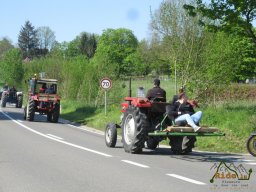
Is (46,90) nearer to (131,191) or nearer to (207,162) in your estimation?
(207,162)

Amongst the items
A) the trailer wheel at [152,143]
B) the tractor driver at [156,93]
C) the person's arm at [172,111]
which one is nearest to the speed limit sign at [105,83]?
the trailer wheel at [152,143]

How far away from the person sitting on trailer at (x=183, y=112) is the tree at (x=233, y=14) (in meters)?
7.78

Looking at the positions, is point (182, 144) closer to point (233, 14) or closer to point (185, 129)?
point (185, 129)

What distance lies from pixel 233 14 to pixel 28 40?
5225 inches

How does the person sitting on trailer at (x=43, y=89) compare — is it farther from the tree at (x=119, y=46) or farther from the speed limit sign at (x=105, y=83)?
the tree at (x=119, y=46)

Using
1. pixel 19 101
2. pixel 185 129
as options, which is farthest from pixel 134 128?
pixel 19 101

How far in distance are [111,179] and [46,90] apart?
2015 centimetres

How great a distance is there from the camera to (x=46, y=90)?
93.6ft

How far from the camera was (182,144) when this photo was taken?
13195mm

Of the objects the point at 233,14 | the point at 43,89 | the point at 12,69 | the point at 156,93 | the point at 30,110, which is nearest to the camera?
the point at 156,93

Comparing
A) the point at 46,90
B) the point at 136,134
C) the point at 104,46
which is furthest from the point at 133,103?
the point at 104,46

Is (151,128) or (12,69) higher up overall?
(12,69)

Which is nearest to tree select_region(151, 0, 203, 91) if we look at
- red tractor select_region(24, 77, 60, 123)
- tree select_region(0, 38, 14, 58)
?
red tractor select_region(24, 77, 60, 123)

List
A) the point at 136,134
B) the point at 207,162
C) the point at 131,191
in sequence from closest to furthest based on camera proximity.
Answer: the point at 131,191 < the point at 207,162 < the point at 136,134
